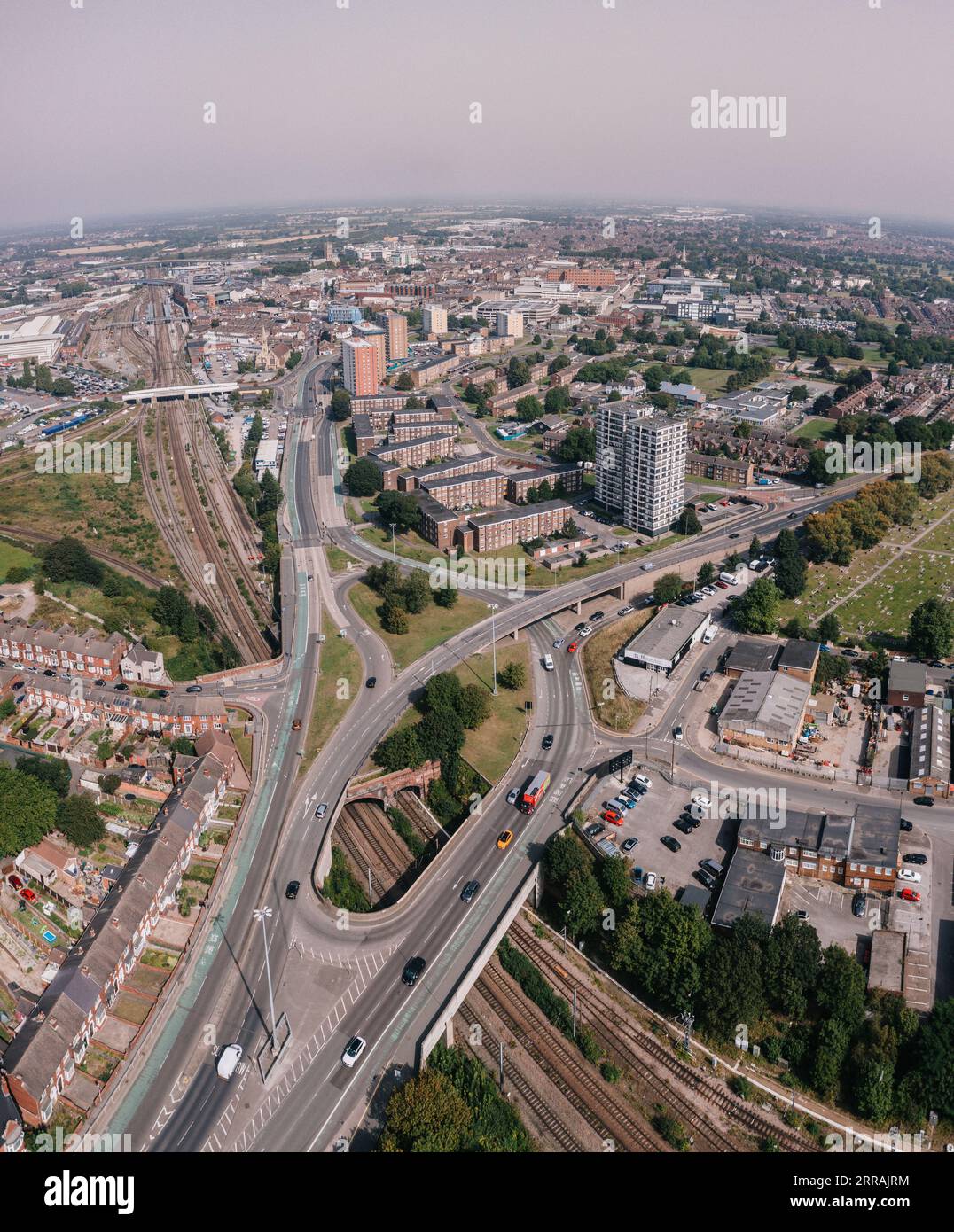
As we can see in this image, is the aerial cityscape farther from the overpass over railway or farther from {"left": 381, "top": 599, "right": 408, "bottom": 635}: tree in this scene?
the overpass over railway

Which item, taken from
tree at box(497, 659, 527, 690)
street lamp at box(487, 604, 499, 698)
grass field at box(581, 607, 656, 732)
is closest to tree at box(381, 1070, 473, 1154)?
grass field at box(581, 607, 656, 732)

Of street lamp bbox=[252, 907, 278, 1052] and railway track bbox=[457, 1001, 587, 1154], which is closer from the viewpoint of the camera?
railway track bbox=[457, 1001, 587, 1154]

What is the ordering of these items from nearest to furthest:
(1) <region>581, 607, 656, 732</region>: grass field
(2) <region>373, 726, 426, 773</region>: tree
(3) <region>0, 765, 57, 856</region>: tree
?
(3) <region>0, 765, 57, 856</region>: tree → (2) <region>373, 726, 426, 773</region>: tree → (1) <region>581, 607, 656, 732</region>: grass field

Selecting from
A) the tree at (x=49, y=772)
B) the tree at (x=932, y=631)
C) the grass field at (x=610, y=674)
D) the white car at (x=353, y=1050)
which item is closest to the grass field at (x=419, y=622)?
the grass field at (x=610, y=674)

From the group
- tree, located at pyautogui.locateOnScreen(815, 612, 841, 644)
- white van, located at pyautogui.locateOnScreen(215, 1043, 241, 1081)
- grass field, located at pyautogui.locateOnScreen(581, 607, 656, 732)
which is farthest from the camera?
tree, located at pyautogui.locateOnScreen(815, 612, 841, 644)

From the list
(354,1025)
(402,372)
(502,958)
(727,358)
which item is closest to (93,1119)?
(354,1025)

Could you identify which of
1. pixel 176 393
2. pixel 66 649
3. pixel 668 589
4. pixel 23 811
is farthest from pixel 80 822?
pixel 176 393

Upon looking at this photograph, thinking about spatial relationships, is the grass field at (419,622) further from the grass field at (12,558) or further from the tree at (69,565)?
the grass field at (12,558)

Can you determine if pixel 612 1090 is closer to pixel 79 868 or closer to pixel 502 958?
pixel 502 958

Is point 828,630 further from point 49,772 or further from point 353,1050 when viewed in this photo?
point 49,772
